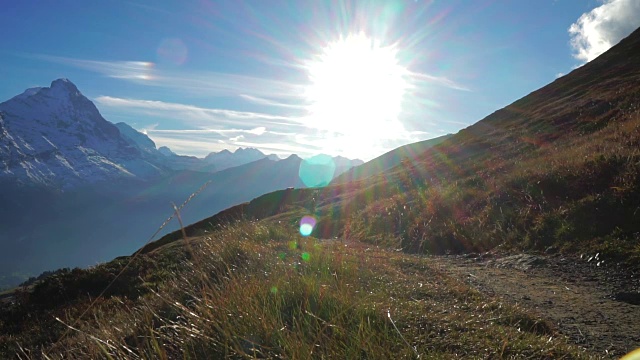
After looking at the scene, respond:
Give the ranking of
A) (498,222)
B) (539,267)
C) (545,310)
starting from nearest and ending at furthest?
(545,310) → (539,267) → (498,222)

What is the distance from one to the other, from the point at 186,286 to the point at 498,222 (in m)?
10.6

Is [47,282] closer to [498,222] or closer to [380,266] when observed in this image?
[380,266]

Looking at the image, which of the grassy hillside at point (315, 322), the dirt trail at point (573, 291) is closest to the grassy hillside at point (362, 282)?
the grassy hillside at point (315, 322)

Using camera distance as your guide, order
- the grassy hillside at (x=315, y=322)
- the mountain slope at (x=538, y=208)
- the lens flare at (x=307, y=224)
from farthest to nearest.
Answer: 1. the lens flare at (x=307, y=224)
2. the mountain slope at (x=538, y=208)
3. the grassy hillside at (x=315, y=322)

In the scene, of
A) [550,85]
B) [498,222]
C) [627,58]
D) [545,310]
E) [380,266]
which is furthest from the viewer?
[550,85]

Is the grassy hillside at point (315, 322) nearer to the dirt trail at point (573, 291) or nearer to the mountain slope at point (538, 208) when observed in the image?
the dirt trail at point (573, 291)

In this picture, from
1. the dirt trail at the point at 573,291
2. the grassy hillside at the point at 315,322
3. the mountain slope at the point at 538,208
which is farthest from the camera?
the mountain slope at the point at 538,208

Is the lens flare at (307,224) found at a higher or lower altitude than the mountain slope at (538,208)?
lower

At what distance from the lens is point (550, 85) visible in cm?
5525

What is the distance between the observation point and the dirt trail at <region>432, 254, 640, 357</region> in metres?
4.62

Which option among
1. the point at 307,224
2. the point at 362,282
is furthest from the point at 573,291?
the point at 307,224

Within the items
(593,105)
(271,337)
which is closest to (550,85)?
(593,105)

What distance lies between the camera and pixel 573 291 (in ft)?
22.6

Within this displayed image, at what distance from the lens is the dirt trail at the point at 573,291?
182 inches
